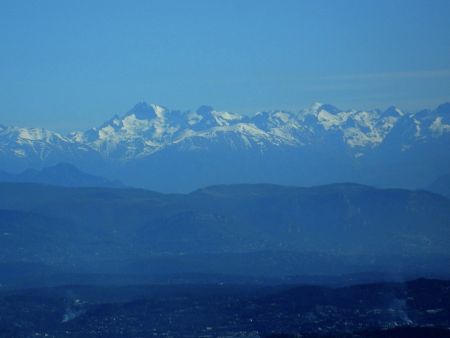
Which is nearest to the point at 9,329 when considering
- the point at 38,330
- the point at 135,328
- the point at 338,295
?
the point at 38,330

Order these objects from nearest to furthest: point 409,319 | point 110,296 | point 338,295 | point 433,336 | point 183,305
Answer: point 433,336, point 409,319, point 338,295, point 183,305, point 110,296

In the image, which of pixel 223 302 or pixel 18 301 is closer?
pixel 223 302

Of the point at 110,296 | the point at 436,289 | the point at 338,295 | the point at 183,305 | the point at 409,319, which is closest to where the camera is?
the point at 409,319

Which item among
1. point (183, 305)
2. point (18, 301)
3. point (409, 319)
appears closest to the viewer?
point (409, 319)

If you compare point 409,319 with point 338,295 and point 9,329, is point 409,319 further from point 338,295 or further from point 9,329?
point 9,329

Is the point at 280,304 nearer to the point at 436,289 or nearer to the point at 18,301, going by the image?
the point at 436,289

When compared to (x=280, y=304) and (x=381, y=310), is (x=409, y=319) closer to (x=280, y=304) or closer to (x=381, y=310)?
(x=381, y=310)

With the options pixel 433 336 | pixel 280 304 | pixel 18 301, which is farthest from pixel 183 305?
pixel 433 336

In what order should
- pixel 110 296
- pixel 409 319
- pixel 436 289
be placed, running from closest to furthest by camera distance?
1. pixel 409 319
2. pixel 436 289
3. pixel 110 296

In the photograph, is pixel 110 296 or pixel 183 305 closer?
pixel 183 305
